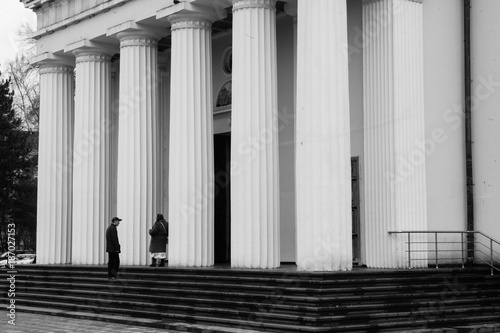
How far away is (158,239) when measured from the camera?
2155cm

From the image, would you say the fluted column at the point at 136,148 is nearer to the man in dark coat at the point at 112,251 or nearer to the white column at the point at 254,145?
the man in dark coat at the point at 112,251

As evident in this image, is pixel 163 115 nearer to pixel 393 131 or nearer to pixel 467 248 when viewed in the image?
pixel 393 131

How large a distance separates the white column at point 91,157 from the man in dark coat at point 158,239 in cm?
316

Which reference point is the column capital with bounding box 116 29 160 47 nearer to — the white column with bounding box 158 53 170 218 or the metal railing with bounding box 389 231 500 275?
the white column with bounding box 158 53 170 218

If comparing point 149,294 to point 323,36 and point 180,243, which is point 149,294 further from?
point 323,36

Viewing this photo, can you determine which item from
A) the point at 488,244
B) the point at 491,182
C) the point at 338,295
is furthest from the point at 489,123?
the point at 338,295

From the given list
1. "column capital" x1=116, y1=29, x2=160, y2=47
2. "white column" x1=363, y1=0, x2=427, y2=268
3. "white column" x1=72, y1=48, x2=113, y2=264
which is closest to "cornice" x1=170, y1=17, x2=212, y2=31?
"column capital" x1=116, y1=29, x2=160, y2=47

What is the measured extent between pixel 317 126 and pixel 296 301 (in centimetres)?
362

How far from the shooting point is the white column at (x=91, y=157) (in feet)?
79.0

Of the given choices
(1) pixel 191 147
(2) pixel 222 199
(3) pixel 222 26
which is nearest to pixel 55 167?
(2) pixel 222 199

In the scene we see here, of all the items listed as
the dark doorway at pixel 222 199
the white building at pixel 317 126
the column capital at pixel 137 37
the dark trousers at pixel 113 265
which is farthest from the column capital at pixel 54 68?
the dark trousers at pixel 113 265

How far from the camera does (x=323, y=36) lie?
653 inches

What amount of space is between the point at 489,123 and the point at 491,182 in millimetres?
1356

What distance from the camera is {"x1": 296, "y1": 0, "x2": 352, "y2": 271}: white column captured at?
16.3 m
